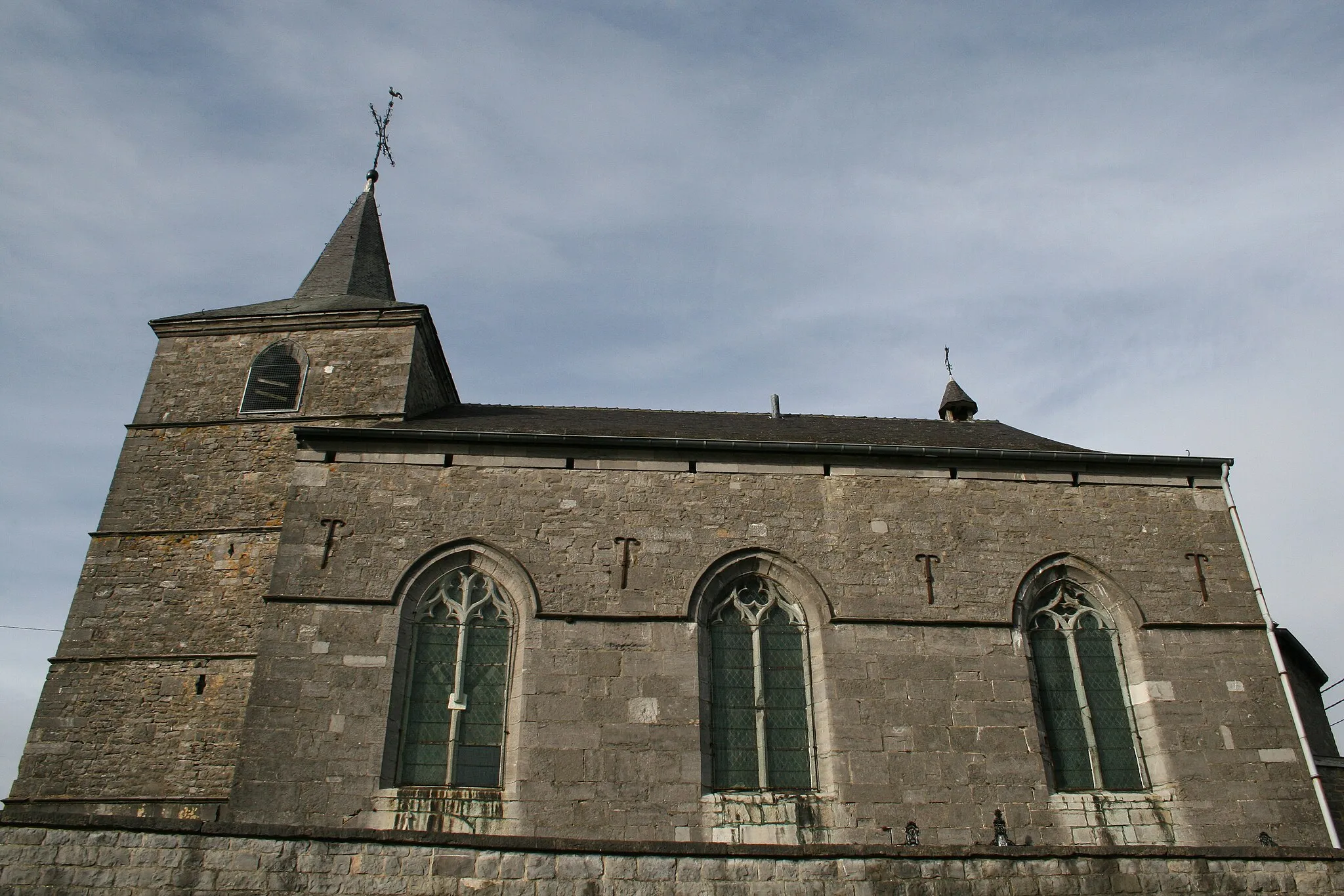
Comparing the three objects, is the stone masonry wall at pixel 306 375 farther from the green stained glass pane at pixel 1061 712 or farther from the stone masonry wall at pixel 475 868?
the green stained glass pane at pixel 1061 712

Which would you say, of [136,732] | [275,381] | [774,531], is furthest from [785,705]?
[275,381]

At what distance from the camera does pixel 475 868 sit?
7250 millimetres

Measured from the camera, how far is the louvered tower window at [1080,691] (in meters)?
10.6

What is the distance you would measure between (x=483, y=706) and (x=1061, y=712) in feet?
19.8

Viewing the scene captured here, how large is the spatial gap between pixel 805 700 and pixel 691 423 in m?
4.78

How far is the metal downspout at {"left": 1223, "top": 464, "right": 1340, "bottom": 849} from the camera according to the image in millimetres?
10211

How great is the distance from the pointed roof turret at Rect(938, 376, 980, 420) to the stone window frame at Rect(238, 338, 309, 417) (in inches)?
391

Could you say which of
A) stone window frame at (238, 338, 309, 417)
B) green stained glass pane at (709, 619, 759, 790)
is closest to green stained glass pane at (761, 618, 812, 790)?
green stained glass pane at (709, 619, 759, 790)

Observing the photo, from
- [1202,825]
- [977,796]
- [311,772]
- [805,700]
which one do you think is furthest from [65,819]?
[1202,825]

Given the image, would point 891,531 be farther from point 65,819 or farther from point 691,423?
point 65,819

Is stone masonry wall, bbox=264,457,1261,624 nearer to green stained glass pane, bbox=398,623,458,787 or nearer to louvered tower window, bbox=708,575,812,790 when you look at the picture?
louvered tower window, bbox=708,575,812,790

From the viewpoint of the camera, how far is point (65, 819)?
23.3ft

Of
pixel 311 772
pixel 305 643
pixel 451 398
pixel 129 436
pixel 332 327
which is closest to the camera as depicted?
pixel 311 772

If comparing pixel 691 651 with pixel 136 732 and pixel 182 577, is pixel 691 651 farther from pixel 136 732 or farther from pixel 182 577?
pixel 182 577
